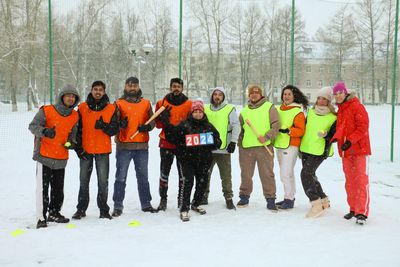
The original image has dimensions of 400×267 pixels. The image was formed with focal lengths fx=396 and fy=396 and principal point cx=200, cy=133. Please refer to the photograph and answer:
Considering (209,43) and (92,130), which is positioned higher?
(209,43)

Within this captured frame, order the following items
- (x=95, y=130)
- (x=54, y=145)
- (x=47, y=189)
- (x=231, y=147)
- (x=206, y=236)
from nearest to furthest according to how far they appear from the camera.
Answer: (x=206, y=236) → (x=54, y=145) → (x=47, y=189) → (x=95, y=130) → (x=231, y=147)

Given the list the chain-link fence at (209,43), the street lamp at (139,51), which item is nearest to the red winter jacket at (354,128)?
the chain-link fence at (209,43)

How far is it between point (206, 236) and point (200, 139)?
124 cm

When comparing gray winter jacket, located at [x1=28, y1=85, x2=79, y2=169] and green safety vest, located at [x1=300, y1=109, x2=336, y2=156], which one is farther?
green safety vest, located at [x1=300, y1=109, x2=336, y2=156]

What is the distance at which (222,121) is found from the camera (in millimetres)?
5359

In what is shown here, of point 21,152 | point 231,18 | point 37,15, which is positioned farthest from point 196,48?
point 21,152

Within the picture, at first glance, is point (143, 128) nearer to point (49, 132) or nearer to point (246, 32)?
point (49, 132)

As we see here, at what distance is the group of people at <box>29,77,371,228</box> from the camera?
15.5 ft

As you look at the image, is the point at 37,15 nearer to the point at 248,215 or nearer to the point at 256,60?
the point at 256,60

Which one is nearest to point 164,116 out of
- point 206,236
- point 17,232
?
point 206,236

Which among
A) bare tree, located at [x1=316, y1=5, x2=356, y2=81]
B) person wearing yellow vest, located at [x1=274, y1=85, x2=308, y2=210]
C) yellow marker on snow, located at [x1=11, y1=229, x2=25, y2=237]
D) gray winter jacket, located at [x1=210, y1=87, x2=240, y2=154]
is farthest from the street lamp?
yellow marker on snow, located at [x1=11, y1=229, x2=25, y2=237]

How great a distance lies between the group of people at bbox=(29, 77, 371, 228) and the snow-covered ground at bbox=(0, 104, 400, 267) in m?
0.23

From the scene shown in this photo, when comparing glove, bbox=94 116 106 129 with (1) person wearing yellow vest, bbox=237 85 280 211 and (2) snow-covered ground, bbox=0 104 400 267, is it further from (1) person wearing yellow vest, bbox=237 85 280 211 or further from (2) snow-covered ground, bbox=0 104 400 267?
(1) person wearing yellow vest, bbox=237 85 280 211

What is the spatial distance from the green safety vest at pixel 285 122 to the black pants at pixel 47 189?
284 centimetres
